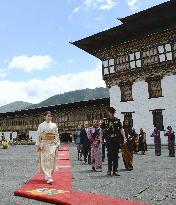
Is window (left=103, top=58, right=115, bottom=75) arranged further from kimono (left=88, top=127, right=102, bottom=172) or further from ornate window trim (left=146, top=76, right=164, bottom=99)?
kimono (left=88, top=127, right=102, bottom=172)

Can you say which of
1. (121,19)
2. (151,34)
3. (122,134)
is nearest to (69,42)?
(121,19)

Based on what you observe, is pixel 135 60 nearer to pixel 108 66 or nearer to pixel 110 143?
pixel 108 66

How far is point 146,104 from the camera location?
27266 mm

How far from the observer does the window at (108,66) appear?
1168 inches

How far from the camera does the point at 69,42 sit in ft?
104

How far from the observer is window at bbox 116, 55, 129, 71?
28.7m

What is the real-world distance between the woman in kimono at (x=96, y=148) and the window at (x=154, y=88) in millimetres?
16918

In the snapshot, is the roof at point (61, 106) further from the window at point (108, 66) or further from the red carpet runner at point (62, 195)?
the red carpet runner at point (62, 195)

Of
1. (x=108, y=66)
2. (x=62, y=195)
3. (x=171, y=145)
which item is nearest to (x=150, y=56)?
(x=108, y=66)

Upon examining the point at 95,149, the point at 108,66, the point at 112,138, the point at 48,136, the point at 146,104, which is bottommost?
the point at 95,149

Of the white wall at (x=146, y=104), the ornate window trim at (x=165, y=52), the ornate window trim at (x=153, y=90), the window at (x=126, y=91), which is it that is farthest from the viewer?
the window at (x=126, y=91)

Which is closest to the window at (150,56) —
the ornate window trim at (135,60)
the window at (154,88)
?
the ornate window trim at (135,60)

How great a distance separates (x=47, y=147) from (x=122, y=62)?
2256 centimetres

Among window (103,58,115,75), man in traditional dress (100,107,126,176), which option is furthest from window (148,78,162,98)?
man in traditional dress (100,107,126,176)
